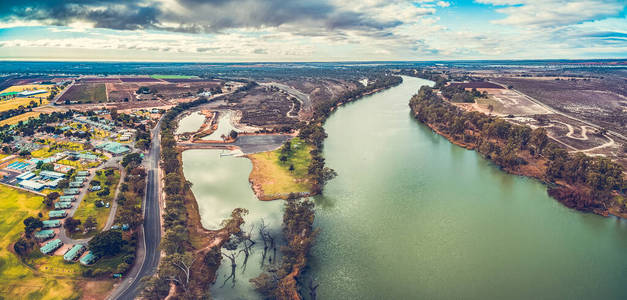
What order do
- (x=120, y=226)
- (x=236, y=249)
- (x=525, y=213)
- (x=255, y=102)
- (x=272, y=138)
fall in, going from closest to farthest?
(x=236, y=249), (x=120, y=226), (x=525, y=213), (x=272, y=138), (x=255, y=102)

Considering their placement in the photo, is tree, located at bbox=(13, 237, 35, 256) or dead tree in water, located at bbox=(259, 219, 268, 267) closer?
tree, located at bbox=(13, 237, 35, 256)

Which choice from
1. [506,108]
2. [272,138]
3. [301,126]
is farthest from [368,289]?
[506,108]

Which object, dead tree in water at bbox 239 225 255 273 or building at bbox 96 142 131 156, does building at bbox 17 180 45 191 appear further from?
dead tree in water at bbox 239 225 255 273

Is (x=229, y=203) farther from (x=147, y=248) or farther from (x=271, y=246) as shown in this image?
(x=271, y=246)

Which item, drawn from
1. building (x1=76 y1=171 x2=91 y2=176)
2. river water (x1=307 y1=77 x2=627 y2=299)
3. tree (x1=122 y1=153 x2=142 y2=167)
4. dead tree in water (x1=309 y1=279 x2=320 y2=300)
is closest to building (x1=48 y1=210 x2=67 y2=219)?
building (x1=76 y1=171 x2=91 y2=176)

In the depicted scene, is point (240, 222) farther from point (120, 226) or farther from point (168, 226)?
point (120, 226)

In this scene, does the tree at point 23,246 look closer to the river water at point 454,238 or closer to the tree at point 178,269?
the tree at point 178,269

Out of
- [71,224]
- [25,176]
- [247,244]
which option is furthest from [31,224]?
[247,244]
